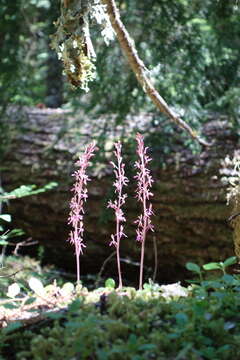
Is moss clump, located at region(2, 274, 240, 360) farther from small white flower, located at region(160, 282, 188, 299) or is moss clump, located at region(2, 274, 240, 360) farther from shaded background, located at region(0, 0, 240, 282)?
shaded background, located at region(0, 0, 240, 282)

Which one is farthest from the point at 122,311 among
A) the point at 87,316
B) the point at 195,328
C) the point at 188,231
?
the point at 188,231

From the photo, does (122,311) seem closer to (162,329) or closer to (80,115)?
(162,329)

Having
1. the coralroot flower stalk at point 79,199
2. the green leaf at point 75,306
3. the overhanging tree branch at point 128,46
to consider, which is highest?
the overhanging tree branch at point 128,46

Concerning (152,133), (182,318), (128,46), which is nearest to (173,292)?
(182,318)

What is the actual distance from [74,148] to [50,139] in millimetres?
387

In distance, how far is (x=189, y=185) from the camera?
471 cm

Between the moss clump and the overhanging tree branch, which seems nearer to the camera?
the moss clump

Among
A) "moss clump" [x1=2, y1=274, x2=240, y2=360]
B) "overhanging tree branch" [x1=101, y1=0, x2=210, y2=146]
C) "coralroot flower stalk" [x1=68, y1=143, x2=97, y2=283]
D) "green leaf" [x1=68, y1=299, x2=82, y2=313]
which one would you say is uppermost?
"overhanging tree branch" [x1=101, y1=0, x2=210, y2=146]

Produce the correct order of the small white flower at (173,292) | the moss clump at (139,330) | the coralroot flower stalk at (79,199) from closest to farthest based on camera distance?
1. the moss clump at (139,330)
2. the small white flower at (173,292)
3. the coralroot flower stalk at (79,199)

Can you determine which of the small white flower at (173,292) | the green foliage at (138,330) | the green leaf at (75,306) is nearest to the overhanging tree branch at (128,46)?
the small white flower at (173,292)

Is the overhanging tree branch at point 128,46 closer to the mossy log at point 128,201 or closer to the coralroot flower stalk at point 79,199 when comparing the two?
the coralroot flower stalk at point 79,199

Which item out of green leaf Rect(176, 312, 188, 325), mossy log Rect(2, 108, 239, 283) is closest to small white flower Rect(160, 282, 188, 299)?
green leaf Rect(176, 312, 188, 325)

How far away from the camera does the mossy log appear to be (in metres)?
4.62

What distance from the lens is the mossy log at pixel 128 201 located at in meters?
4.62
